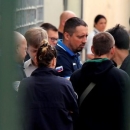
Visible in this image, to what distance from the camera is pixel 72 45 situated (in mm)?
5602

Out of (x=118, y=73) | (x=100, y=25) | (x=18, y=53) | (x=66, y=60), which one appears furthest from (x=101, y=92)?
(x=100, y=25)

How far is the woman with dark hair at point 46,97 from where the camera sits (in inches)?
173

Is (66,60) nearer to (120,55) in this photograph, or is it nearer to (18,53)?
(120,55)

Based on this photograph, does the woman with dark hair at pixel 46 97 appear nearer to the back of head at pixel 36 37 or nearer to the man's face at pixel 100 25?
the back of head at pixel 36 37

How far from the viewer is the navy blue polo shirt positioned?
5375 mm

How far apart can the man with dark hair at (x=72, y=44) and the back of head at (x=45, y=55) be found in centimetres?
97

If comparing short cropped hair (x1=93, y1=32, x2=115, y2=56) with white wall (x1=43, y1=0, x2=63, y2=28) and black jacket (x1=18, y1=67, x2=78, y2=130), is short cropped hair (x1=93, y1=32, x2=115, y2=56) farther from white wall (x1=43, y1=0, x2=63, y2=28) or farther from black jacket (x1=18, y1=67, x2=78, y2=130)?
white wall (x1=43, y1=0, x2=63, y2=28)

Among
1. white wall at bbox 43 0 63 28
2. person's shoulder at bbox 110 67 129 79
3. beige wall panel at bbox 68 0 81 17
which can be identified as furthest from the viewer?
beige wall panel at bbox 68 0 81 17

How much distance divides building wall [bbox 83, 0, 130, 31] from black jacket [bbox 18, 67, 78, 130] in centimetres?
834

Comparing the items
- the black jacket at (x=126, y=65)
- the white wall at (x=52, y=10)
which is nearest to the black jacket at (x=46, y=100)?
the black jacket at (x=126, y=65)

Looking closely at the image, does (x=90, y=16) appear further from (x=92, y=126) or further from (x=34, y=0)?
(x=92, y=126)

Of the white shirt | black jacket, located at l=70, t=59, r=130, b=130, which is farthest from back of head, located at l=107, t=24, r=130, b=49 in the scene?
the white shirt

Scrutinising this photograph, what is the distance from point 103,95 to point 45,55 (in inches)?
23.8

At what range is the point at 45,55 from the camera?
4402 millimetres
